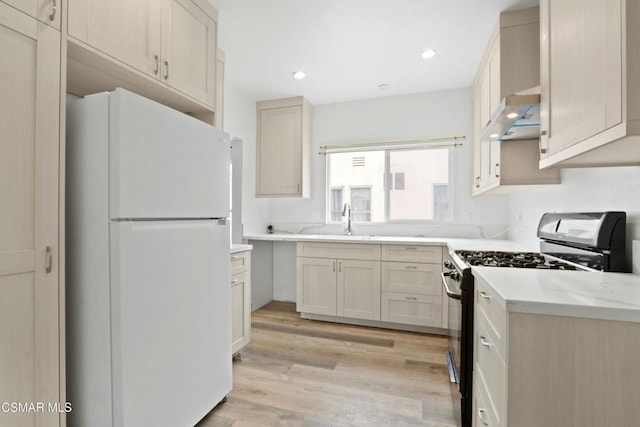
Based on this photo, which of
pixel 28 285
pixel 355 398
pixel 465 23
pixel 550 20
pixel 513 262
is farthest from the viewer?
pixel 465 23

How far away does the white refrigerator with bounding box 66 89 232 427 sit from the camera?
3.91 ft

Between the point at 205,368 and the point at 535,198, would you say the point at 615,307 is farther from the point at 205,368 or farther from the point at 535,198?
the point at 535,198

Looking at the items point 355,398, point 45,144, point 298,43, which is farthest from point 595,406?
point 298,43

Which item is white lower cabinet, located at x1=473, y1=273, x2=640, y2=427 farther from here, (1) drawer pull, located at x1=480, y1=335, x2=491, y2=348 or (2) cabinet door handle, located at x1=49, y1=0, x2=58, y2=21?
(2) cabinet door handle, located at x1=49, y1=0, x2=58, y2=21

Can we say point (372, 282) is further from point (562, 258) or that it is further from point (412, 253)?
point (562, 258)

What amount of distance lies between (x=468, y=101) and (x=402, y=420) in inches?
123

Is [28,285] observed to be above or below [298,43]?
below

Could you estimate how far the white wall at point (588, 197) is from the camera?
1295 millimetres

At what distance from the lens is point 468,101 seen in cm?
328

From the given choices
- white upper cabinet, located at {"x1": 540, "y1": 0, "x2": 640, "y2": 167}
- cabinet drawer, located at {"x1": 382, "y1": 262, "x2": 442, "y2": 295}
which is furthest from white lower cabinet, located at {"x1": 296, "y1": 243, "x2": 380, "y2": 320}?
white upper cabinet, located at {"x1": 540, "y1": 0, "x2": 640, "y2": 167}

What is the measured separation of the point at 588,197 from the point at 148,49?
2506 mm

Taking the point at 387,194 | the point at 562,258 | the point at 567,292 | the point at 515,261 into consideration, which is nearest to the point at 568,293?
the point at 567,292

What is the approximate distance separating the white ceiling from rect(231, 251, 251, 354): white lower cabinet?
174cm

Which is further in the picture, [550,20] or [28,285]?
[550,20]
